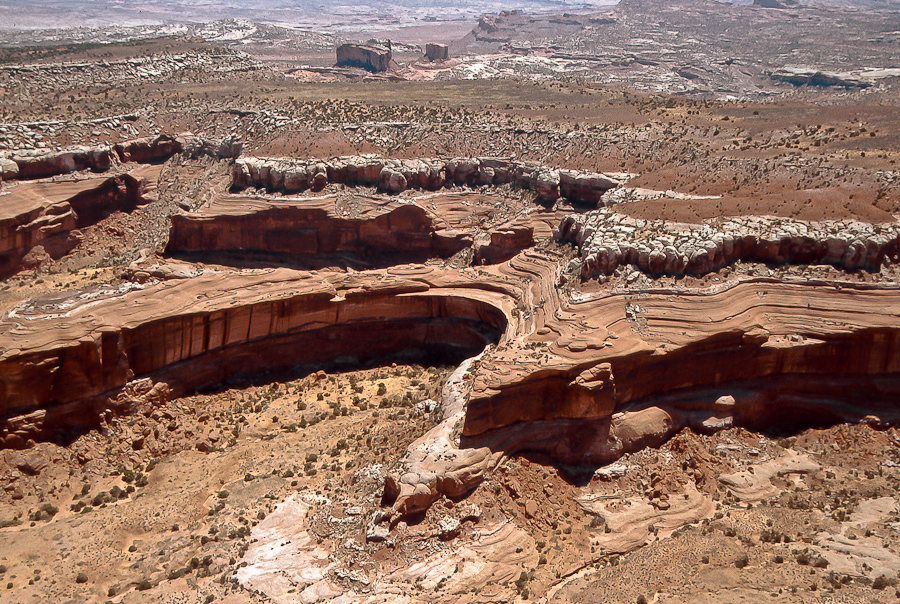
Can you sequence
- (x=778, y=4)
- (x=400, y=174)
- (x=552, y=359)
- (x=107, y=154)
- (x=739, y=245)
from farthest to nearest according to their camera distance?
(x=778, y=4) → (x=107, y=154) → (x=400, y=174) → (x=739, y=245) → (x=552, y=359)

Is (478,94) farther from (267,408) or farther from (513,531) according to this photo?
(513,531)

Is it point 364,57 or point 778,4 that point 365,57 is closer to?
point 364,57

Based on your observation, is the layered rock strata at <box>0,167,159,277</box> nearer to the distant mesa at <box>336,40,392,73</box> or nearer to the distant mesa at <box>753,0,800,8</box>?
the distant mesa at <box>336,40,392,73</box>

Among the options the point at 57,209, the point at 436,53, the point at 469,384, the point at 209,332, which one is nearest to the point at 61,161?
the point at 57,209

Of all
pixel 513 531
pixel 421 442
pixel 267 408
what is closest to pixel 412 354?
pixel 267 408

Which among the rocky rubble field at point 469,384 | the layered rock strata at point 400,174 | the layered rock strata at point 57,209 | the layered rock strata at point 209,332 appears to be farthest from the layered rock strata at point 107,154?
the layered rock strata at point 209,332

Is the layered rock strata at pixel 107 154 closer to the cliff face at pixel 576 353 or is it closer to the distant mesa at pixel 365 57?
the cliff face at pixel 576 353

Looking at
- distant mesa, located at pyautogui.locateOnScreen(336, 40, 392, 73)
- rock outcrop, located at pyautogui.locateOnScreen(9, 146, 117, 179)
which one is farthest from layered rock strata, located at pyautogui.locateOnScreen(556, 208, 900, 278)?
distant mesa, located at pyautogui.locateOnScreen(336, 40, 392, 73)
